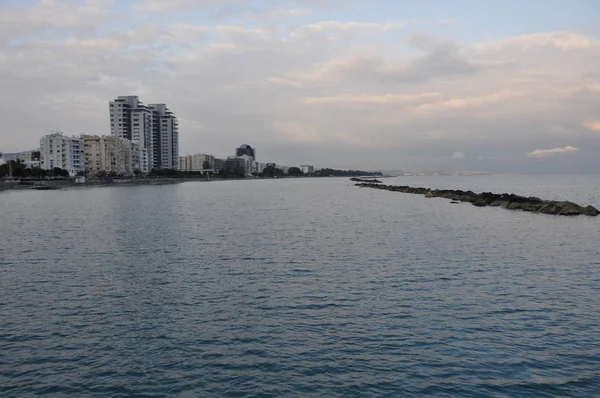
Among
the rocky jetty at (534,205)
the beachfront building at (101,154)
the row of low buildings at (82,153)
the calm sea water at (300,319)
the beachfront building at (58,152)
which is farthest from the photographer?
the beachfront building at (101,154)

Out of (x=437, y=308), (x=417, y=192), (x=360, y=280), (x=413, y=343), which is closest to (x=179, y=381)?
(x=413, y=343)

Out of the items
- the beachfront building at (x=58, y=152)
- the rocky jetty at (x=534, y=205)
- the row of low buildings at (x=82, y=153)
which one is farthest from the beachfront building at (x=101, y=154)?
the rocky jetty at (x=534, y=205)

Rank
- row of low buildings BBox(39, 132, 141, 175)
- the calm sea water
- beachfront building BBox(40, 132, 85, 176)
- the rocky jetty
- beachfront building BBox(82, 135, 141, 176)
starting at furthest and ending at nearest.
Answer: beachfront building BBox(82, 135, 141, 176) < row of low buildings BBox(39, 132, 141, 175) < beachfront building BBox(40, 132, 85, 176) < the rocky jetty < the calm sea water

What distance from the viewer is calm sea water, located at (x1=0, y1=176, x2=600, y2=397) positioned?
11.1 m

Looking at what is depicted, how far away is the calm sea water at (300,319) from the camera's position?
11062mm

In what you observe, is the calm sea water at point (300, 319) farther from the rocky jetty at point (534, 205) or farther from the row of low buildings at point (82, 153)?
the row of low buildings at point (82, 153)

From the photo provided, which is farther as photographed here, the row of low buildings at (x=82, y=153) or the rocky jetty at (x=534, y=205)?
the row of low buildings at (x=82, y=153)

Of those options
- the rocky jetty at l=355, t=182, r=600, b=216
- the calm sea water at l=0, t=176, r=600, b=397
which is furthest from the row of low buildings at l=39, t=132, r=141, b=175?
the calm sea water at l=0, t=176, r=600, b=397

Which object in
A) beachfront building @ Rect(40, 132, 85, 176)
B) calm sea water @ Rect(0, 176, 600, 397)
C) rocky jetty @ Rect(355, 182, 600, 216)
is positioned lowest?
calm sea water @ Rect(0, 176, 600, 397)

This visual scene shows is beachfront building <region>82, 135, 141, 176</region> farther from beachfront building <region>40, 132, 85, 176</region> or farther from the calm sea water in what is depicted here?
the calm sea water

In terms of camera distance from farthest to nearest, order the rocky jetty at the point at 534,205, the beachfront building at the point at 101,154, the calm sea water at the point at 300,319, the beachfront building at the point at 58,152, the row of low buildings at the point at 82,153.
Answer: the beachfront building at the point at 101,154 → the row of low buildings at the point at 82,153 → the beachfront building at the point at 58,152 → the rocky jetty at the point at 534,205 → the calm sea water at the point at 300,319

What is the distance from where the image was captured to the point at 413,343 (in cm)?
1317

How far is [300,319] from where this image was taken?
603 inches

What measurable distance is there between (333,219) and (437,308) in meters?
31.7
